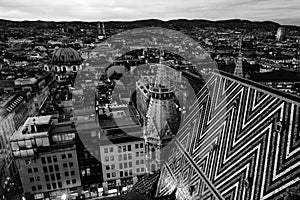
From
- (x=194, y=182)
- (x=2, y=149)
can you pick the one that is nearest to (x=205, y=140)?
(x=194, y=182)

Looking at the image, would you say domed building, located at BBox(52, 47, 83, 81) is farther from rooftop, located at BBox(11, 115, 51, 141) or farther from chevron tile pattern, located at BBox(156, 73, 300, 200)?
chevron tile pattern, located at BBox(156, 73, 300, 200)

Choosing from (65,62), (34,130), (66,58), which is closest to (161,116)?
(34,130)

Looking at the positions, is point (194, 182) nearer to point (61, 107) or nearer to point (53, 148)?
point (53, 148)

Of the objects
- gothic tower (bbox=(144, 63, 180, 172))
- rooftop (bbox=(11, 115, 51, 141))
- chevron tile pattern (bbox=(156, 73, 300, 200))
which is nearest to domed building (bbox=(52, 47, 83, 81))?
rooftop (bbox=(11, 115, 51, 141))

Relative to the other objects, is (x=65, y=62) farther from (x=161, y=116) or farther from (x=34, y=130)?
(x=161, y=116)

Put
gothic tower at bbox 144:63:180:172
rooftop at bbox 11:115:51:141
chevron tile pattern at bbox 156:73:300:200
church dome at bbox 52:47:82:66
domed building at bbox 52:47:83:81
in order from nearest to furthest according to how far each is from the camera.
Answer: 1. chevron tile pattern at bbox 156:73:300:200
2. gothic tower at bbox 144:63:180:172
3. rooftop at bbox 11:115:51:141
4. domed building at bbox 52:47:83:81
5. church dome at bbox 52:47:82:66

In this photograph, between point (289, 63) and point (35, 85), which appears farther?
point (289, 63)

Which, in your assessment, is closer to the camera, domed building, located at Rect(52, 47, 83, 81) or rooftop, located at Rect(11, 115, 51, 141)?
rooftop, located at Rect(11, 115, 51, 141)

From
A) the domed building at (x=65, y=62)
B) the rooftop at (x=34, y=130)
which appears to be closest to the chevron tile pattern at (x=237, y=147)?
the rooftop at (x=34, y=130)
